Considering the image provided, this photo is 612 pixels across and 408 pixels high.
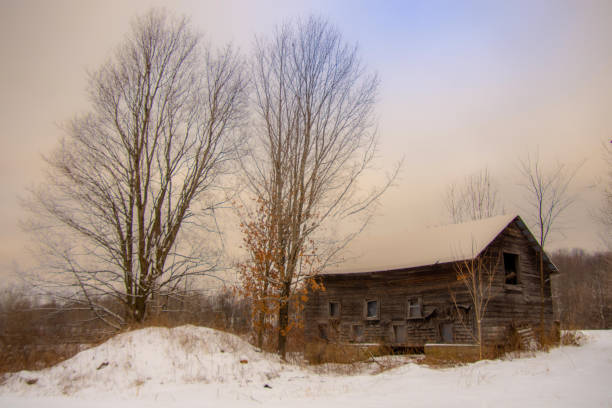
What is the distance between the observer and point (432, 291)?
18.0 meters

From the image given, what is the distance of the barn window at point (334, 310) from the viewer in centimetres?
2092

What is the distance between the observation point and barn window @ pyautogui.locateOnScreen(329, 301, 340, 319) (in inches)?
824

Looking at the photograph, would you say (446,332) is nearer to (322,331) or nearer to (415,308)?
(415,308)

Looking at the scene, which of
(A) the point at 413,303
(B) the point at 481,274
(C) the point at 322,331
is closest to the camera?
(B) the point at 481,274

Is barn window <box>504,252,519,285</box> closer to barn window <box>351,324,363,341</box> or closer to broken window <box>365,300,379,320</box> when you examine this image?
broken window <box>365,300,379,320</box>

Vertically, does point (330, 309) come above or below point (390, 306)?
below

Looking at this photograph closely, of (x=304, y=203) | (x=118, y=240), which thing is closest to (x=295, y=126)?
(x=304, y=203)

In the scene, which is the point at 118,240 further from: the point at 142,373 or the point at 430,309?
the point at 430,309

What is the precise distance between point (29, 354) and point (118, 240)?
392 cm

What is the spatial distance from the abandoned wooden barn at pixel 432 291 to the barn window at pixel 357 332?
1.8 inches

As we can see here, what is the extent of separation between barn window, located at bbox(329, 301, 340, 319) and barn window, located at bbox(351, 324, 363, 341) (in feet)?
3.28

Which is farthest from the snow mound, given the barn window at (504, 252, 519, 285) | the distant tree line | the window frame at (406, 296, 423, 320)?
the distant tree line

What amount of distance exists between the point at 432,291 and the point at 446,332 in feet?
5.67

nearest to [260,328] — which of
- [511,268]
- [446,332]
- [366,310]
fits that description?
[366,310]
